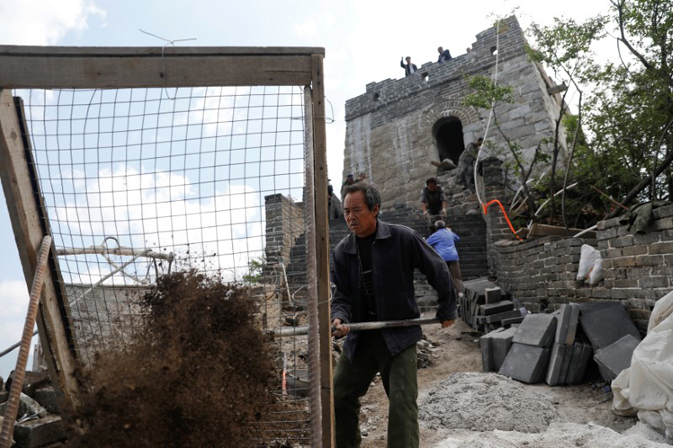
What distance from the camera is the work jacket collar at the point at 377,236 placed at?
2.58 metres

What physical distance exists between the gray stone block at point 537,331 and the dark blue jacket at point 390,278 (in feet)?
8.98

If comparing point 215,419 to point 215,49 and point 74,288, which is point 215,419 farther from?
point 215,49

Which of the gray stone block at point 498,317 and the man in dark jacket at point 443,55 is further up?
the man in dark jacket at point 443,55

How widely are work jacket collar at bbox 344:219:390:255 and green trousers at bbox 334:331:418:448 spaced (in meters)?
0.48

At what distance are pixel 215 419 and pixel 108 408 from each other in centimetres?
35

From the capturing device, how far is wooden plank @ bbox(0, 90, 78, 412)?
198cm

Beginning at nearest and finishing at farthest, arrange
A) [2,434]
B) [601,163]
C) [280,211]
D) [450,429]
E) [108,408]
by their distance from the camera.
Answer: [108,408] → [2,434] → [280,211] → [450,429] → [601,163]

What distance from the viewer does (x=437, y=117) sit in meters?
17.6

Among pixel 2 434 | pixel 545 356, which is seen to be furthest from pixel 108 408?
pixel 545 356

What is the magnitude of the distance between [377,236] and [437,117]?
16.0 m

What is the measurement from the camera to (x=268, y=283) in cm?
220

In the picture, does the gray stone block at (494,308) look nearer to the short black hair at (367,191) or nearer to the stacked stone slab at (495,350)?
the stacked stone slab at (495,350)

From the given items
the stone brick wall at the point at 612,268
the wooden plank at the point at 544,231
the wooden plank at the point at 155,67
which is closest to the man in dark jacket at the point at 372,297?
the wooden plank at the point at 155,67

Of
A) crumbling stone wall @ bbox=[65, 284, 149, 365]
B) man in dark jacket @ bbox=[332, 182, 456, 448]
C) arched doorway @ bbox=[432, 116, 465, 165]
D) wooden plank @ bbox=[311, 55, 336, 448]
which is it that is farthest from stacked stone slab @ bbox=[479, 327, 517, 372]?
arched doorway @ bbox=[432, 116, 465, 165]
